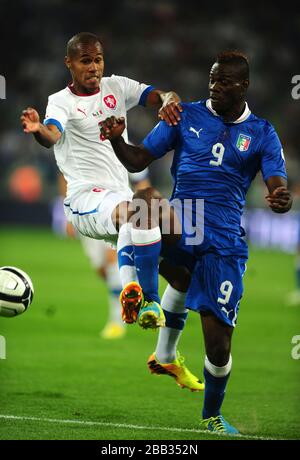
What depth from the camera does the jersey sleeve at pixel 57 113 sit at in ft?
18.7

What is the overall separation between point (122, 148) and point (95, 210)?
485mm

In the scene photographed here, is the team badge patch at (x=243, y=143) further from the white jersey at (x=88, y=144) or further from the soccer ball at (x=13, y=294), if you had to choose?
the soccer ball at (x=13, y=294)

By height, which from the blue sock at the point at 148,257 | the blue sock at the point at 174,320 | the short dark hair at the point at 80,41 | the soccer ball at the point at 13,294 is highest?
the short dark hair at the point at 80,41

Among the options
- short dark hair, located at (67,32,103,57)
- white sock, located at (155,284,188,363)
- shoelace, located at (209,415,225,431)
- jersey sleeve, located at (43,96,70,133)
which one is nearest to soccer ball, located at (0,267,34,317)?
white sock, located at (155,284,188,363)

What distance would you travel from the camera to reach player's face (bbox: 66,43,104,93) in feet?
19.1

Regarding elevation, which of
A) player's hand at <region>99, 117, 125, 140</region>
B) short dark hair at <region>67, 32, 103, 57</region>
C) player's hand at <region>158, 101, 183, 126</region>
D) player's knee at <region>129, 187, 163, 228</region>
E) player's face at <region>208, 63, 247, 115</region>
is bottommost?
player's knee at <region>129, 187, 163, 228</region>

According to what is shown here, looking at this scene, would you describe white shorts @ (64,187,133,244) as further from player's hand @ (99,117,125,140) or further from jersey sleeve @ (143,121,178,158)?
player's hand @ (99,117,125,140)

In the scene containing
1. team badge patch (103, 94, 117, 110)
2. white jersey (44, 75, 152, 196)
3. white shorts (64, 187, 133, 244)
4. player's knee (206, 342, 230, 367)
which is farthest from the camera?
team badge patch (103, 94, 117, 110)

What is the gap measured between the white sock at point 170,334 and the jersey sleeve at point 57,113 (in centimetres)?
137

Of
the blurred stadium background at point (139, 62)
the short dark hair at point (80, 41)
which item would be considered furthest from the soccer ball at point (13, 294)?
the blurred stadium background at point (139, 62)

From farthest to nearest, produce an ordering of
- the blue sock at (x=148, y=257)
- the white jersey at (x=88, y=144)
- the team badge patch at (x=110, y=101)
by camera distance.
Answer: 1. the team badge patch at (x=110, y=101)
2. the white jersey at (x=88, y=144)
3. the blue sock at (x=148, y=257)

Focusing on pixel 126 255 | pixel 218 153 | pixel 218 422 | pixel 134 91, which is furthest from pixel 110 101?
pixel 218 422

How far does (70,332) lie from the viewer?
34.7ft

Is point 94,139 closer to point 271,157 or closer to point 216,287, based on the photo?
point 271,157
